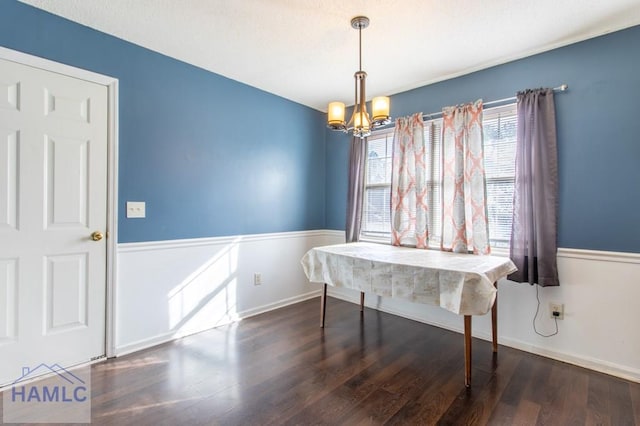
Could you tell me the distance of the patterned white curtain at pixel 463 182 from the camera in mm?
2754

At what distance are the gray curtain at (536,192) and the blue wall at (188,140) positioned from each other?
2323mm

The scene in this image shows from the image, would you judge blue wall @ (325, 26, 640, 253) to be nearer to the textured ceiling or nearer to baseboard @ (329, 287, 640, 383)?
the textured ceiling

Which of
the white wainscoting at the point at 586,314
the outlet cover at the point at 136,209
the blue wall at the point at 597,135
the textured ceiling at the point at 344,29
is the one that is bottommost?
the white wainscoting at the point at 586,314

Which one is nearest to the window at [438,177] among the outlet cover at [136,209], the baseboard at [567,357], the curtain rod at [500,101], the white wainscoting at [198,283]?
the curtain rod at [500,101]

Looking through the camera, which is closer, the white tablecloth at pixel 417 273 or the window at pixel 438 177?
the white tablecloth at pixel 417 273

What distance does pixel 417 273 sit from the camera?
2227 mm

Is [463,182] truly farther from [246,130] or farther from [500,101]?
[246,130]

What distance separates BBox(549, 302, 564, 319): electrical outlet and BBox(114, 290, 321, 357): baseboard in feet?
8.21

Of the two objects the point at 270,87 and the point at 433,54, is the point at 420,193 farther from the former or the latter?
the point at 270,87

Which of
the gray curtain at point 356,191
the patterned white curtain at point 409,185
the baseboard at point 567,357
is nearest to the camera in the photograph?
the baseboard at point 567,357

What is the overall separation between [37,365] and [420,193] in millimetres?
3361

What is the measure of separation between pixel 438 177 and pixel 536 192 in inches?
34.4

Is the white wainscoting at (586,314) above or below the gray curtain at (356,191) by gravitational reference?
below

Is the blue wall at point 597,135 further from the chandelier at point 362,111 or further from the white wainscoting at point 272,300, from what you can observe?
the chandelier at point 362,111
